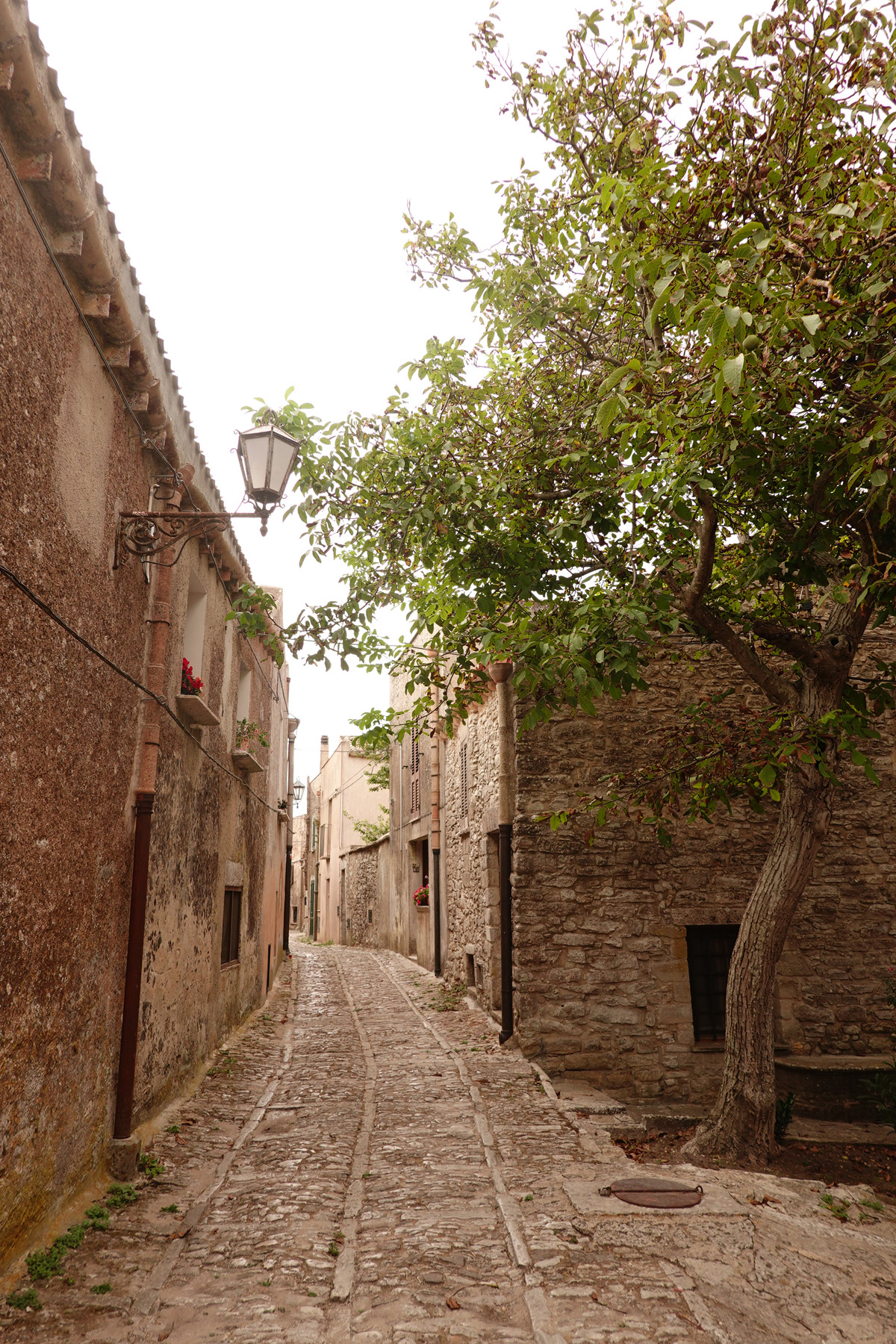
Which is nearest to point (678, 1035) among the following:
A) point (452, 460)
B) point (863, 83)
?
point (452, 460)

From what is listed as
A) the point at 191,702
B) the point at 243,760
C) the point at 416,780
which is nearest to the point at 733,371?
the point at 191,702

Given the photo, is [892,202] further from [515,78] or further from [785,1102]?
[785,1102]

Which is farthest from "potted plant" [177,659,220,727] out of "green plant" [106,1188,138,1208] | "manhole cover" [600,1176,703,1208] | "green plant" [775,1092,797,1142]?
"green plant" [775,1092,797,1142]

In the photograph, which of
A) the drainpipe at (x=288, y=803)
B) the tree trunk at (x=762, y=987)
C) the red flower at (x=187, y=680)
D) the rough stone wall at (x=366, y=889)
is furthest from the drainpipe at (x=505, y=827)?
the rough stone wall at (x=366, y=889)

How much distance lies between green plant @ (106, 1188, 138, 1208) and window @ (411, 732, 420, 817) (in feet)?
46.6

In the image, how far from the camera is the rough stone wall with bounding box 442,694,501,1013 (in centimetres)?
1098

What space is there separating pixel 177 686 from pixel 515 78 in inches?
231

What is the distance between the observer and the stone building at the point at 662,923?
892 cm

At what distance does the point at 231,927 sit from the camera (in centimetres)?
1034

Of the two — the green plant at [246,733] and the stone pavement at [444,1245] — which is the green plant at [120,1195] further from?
the green plant at [246,733]

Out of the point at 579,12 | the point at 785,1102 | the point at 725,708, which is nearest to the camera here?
the point at 579,12

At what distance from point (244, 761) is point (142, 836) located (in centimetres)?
452

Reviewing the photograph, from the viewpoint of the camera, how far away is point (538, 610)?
7.26 m

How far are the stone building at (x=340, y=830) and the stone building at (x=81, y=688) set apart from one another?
69.3 ft
